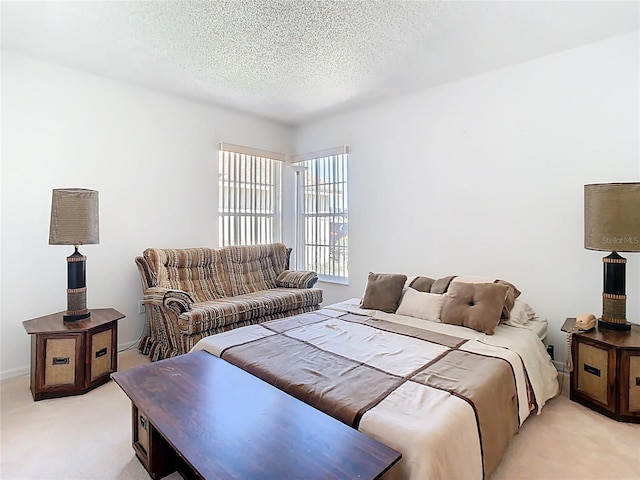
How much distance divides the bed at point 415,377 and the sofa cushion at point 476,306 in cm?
7

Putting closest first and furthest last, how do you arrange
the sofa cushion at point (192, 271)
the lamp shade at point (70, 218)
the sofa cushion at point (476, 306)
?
1. the sofa cushion at point (476, 306)
2. the lamp shade at point (70, 218)
3. the sofa cushion at point (192, 271)

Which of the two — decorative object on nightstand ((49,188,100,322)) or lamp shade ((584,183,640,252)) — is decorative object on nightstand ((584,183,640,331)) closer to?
lamp shade ((584,183,640,252))

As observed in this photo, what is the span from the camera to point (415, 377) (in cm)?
172

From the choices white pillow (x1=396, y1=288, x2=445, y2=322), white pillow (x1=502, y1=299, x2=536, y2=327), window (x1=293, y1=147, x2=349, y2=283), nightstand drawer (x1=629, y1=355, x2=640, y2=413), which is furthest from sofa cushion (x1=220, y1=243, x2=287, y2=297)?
nightstand drawer (x1=629, y1=355, x2=640, y2=413)

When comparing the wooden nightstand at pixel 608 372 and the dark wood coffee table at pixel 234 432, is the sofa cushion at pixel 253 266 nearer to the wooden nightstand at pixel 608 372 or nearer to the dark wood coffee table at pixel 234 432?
the dark wood coffee table at pixel 234 432

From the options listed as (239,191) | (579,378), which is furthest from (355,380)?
(239,191)

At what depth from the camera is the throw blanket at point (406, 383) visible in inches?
51.7

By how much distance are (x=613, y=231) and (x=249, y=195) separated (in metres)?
3.81

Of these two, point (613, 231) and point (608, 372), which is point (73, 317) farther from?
point (613, 231)

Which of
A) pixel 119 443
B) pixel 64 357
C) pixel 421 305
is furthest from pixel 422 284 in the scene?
pixel 64 357

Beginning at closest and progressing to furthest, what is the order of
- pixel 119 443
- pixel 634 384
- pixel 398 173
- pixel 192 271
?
1. pixel 119 443
2. pixel 634 384
3. pixel 192 271
4. pixel 398 173

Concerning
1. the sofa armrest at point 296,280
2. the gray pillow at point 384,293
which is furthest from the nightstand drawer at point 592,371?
the sofa armrest at point 296,280

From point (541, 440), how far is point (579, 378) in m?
0.68

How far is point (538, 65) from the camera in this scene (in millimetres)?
3033
